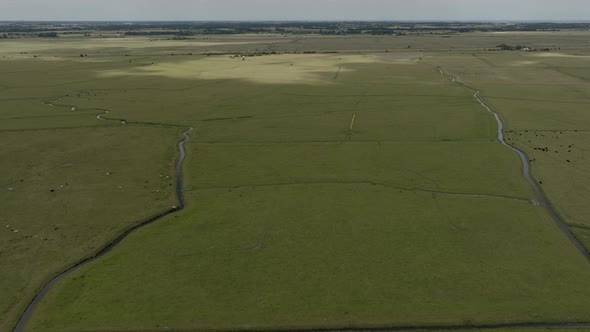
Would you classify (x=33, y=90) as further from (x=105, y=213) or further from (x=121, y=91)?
(x=105, y=213)

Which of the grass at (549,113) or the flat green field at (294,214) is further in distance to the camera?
the grass at (549,113)

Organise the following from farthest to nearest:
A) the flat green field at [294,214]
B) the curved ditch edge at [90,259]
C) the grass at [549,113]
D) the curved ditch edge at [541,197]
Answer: the grass at [549,113] < the curved ditch edge at [541,197] < the flat green field at [294,214] < the curved ditch edge at [90,259]

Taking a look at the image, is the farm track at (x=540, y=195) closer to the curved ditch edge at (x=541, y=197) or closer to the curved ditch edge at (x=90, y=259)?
the curved ditch edge at (x=541, y=197)

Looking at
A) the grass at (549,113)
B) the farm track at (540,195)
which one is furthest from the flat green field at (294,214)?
the farm track at (540,195)

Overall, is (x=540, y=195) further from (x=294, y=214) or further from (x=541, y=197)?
(x=294, y=214)

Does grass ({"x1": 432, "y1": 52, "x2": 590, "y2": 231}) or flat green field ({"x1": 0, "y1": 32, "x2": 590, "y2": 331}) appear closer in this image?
flat green field ({"x1": 0, "y1": 32, "x2": 590, "y2": 331})

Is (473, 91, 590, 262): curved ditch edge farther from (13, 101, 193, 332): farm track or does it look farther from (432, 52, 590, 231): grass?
(13, 101, 193, 332): farm track

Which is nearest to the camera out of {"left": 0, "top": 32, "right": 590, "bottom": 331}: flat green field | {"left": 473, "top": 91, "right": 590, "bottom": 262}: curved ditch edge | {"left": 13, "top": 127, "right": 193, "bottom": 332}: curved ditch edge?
{"left": 13, "top": 127, "right": 193, "bottom": 332}: curved ditch edge

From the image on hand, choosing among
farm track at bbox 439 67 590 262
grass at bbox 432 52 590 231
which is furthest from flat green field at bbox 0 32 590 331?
farm track at bbox 439 67 590 262

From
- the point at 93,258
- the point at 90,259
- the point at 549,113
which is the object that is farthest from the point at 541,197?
the point at 90,259
